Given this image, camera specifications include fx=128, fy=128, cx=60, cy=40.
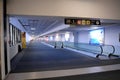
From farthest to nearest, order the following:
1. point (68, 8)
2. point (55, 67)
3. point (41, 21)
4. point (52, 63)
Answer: point (41, 21) < point (52, 63) < point (55, 67) < point (68, 8)

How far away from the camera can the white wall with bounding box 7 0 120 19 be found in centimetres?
542

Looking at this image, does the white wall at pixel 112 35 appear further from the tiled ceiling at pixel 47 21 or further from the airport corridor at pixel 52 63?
the airport corridor at pixel 52 63

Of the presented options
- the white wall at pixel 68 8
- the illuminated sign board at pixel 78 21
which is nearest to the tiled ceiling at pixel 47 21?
the illuminated sign board at pixel 78 21

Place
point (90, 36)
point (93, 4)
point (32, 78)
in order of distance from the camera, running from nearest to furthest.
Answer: point (32, 78)
point (93, 4)
point (90, 36)

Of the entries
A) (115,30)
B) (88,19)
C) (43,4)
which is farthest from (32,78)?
(115,30)

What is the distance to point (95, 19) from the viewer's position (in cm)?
665

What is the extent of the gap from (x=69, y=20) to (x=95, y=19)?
138 centimetres

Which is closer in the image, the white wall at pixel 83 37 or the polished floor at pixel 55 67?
the polished floor at pixel 55 67

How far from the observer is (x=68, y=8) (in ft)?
19.4

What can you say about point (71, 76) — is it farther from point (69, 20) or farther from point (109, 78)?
point (69, 20)

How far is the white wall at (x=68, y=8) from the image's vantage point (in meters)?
5.42

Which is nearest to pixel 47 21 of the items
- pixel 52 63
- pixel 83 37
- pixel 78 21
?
pixel 52 63

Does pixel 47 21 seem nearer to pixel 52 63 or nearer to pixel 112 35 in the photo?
pixel 52 63

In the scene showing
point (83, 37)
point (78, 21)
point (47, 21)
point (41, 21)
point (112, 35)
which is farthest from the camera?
point (83, 37)
